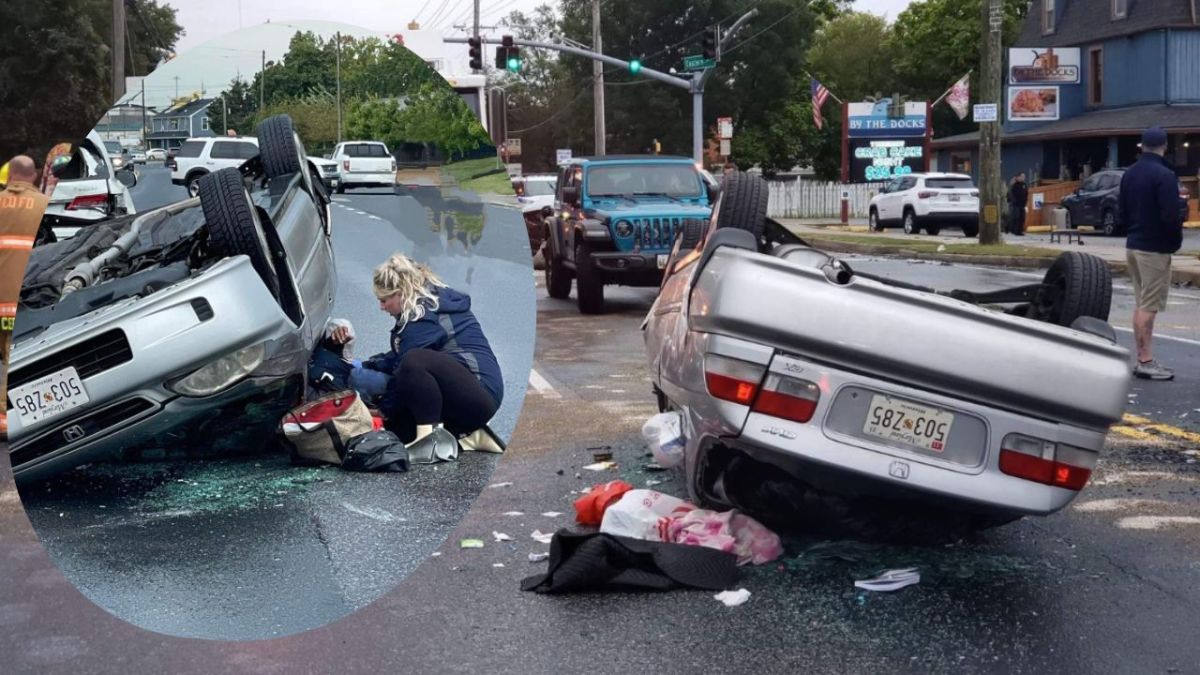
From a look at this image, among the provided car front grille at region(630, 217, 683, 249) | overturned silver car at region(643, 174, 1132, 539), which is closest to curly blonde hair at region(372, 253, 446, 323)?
overturned silver car at region(643, 174, 1132, 539)

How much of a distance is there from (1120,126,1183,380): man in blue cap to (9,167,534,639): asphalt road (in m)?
8.90

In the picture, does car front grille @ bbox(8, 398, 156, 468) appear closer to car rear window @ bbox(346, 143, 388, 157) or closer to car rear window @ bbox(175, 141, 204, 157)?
car rear window @ bbox(175, 141, 204, 157)

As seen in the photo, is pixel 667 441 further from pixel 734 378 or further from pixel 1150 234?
pixel 1150 234

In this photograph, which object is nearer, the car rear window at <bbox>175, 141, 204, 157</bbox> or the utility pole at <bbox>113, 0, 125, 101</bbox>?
the car rear window at <bbox>175, 141, 204, 157</bbox>

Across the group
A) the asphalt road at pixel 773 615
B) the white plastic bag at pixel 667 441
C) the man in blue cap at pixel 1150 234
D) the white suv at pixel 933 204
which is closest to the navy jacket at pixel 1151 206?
the man in blue cap at pixel 1150 234

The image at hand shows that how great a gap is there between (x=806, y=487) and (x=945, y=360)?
2.93 feet

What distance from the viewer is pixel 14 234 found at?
2.50 m

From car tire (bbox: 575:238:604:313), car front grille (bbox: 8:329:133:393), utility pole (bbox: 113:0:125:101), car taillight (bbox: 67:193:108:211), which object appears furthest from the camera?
car tire (bbox: 575:238:604:313)

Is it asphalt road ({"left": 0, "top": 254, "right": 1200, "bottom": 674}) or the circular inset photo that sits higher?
the circular inset photo

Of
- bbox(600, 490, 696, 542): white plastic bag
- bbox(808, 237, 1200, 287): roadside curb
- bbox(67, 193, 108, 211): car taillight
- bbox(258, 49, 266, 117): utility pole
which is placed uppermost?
bbox(258, 49, 266, 117): utility pole

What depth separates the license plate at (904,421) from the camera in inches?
189

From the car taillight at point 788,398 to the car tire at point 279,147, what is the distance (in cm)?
257

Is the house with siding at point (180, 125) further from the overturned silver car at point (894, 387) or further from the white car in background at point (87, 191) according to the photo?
the overturned silver car at point (894, 387)

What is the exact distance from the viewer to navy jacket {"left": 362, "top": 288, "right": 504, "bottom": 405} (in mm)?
2465
